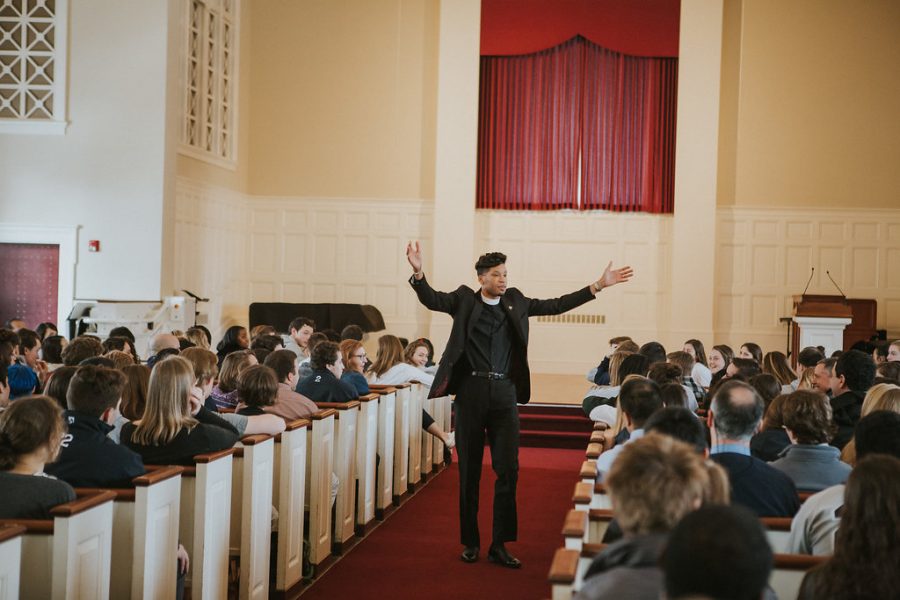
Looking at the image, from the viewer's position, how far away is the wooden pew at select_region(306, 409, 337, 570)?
18.3ft

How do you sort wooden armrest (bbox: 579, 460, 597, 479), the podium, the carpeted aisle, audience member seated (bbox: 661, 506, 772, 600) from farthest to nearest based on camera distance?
the podium
the carpeted aisle
wooden armrest (bbox: 579, 460, 597, 479)
audience member seated (bbox: 661, 506, 772, 600)

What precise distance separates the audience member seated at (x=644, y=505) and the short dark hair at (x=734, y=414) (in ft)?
4.78

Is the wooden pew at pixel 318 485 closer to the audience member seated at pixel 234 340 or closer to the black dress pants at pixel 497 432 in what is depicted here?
the black dress pants at pixel 497 432

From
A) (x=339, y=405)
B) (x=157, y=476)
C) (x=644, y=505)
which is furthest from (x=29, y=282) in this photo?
(x=644, y=505)

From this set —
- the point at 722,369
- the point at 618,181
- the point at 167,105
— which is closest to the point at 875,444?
the point at 722,369

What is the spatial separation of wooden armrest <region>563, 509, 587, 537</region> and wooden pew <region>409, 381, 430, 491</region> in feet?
15.2

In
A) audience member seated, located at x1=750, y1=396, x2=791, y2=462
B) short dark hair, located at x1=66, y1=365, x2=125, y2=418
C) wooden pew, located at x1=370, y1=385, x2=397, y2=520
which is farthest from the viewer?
wooden pew, located at x1=370, y1=385, x2=397, y2=520

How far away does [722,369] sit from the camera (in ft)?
27.8

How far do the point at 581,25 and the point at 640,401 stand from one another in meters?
11.7

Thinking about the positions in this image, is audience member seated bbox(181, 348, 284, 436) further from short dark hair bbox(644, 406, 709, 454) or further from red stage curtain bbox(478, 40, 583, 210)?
red stage curtain bbox(478, 40, 583, 210)

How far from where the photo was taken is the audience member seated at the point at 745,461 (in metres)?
3.48

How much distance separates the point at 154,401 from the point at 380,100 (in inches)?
455

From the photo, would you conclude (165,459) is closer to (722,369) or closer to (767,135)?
(722,369)

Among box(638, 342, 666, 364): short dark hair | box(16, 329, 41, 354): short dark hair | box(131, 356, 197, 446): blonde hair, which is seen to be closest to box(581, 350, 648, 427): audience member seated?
box(638, 342, 666, 364): short dark hair
